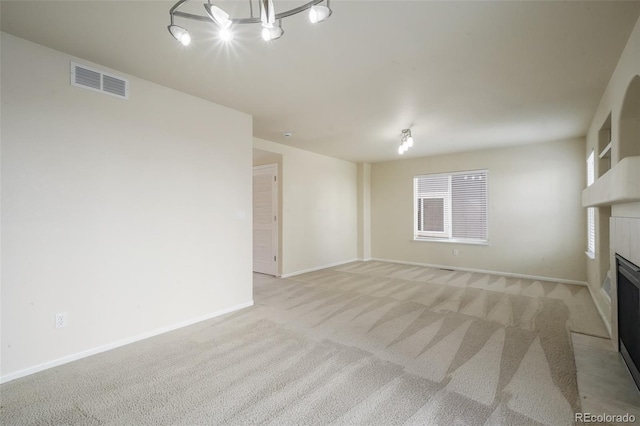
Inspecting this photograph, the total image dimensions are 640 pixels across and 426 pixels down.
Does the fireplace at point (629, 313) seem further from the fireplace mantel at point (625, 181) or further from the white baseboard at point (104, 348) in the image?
the white baseboard at point (104, 348)

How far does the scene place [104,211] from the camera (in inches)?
100

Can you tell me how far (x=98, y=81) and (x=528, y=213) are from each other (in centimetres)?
630

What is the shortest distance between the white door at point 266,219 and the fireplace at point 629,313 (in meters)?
4.49

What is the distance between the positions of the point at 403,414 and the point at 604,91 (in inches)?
142

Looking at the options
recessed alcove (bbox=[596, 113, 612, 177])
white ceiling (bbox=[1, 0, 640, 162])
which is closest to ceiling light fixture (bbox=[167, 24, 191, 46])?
white ceiling (bbox=[1, 0, 640, 162])

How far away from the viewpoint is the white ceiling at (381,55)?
1.84 metres

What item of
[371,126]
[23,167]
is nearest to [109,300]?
[23,167]

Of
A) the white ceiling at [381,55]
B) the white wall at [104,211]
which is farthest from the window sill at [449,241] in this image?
the white wall at [104,211]

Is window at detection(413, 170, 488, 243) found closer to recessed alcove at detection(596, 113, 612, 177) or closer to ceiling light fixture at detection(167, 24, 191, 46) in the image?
recessed alcove at detection(596, 113, 612, 177)

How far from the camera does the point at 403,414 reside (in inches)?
67.9

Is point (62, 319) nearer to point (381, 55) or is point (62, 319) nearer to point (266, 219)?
point (381, 55)

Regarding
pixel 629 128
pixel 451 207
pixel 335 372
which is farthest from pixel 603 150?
pixel 335 372

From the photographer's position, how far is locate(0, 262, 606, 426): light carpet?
5.72 ft

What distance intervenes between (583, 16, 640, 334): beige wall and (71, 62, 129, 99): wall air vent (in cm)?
384
